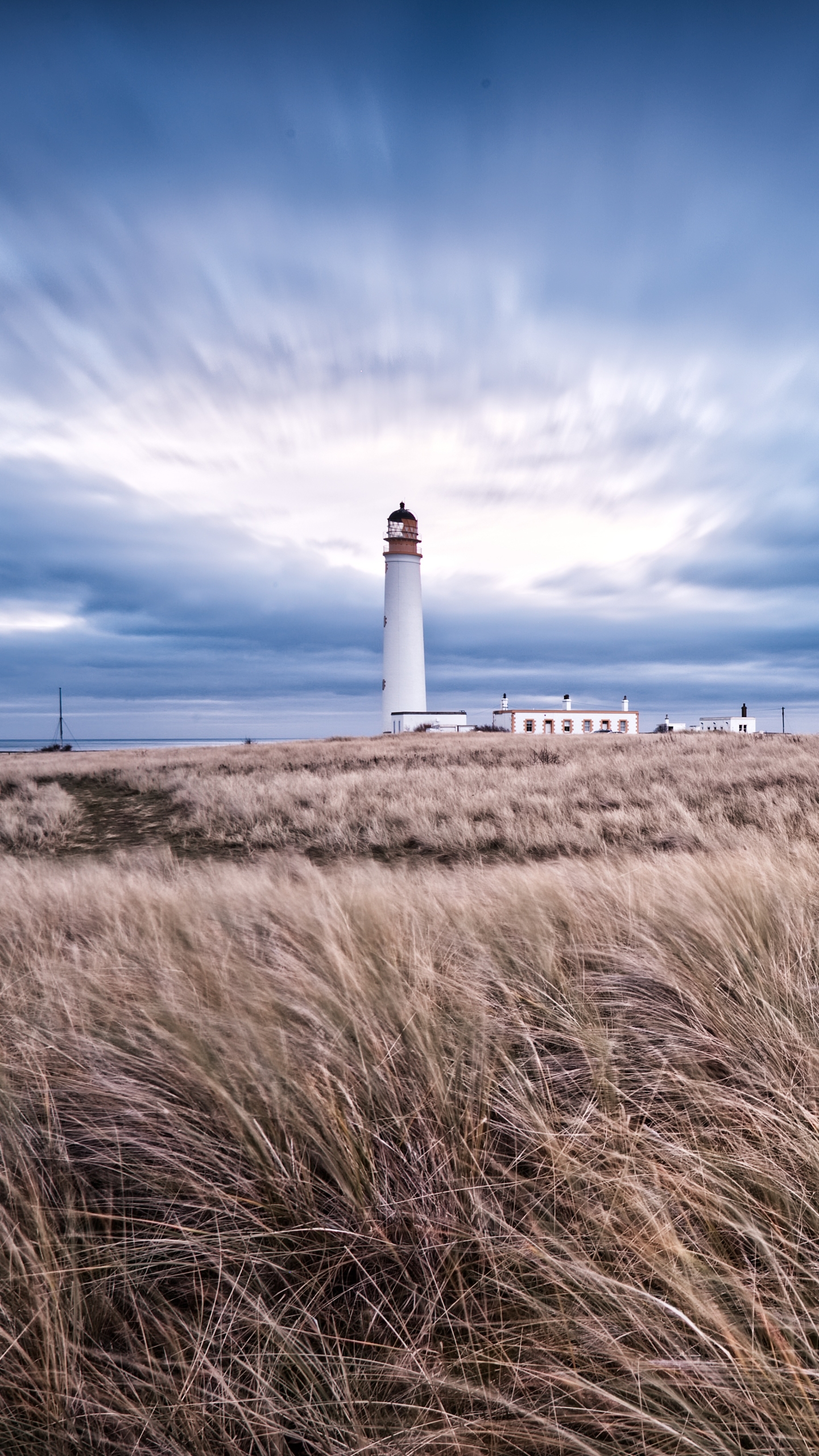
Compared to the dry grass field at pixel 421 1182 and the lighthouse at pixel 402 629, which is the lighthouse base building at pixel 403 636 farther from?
the dry grass field at pixel 421 1182

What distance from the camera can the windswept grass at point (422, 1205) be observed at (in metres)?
1.12

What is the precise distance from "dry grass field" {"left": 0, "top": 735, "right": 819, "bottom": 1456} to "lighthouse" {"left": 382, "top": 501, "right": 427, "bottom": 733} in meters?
35.6

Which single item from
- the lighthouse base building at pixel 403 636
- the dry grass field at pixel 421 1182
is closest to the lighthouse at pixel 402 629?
the lighthouse base building at pixel 403 636

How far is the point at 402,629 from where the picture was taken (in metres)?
38.8

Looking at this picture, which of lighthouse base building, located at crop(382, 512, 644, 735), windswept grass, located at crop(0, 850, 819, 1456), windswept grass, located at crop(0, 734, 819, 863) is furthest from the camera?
lighthouse base building, located at crop(382, 512, 644, 735)

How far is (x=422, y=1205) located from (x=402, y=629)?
37.9 metres

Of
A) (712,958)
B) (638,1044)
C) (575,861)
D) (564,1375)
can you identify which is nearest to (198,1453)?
(564,1375)

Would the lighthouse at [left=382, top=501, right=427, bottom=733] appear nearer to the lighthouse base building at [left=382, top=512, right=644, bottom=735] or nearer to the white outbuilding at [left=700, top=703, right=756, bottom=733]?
the lighthouse base building at [left=382, top=512, right=644, bottom=735]

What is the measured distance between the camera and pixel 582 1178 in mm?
1505

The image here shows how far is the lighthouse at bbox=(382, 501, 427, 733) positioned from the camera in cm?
3891

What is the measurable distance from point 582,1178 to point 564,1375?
43cm

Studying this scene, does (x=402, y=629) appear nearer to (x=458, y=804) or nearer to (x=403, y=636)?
(x=403, y=636)

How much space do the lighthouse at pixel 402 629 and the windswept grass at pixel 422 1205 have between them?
3637 centimetres

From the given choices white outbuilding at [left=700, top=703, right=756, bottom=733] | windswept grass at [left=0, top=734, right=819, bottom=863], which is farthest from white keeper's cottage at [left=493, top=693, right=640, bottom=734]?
windswept grass at [left=0, top=734, right=819, bottom=863]
